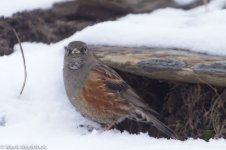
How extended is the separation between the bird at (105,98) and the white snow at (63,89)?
15 cm

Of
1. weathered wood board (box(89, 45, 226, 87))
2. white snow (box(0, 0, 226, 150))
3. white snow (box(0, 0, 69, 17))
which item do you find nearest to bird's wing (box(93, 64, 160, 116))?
weathered wood board (box(89, 45, 226, 87))

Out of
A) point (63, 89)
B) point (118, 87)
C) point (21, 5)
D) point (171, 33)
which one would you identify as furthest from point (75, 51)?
point (21, 5)

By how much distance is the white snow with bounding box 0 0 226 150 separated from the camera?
481cm

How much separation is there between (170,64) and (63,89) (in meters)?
1.18

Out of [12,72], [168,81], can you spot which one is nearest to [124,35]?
[168,81]

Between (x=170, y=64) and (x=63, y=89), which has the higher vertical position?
(x=170, y=64)

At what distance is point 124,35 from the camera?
599 cm

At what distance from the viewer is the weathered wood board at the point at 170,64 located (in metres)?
5.17

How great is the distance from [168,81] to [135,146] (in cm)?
126

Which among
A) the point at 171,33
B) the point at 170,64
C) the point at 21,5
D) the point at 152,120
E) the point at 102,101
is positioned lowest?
the point at 152,120

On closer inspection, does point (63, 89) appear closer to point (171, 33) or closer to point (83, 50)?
point (83, 50)

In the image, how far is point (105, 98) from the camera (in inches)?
222

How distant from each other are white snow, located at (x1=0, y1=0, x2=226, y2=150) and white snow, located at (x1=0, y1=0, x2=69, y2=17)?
0.54 meters

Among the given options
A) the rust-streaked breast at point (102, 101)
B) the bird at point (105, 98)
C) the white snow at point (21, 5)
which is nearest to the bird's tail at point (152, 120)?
the bird at point (105, 98)
